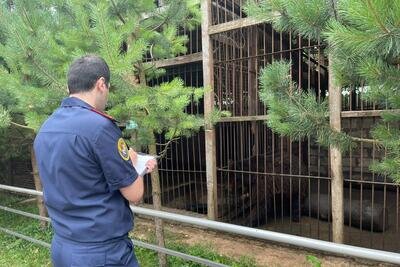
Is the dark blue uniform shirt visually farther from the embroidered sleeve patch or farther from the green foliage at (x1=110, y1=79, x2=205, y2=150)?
the green foliage at (x1=110, y1=79, x2=205, y2=150)

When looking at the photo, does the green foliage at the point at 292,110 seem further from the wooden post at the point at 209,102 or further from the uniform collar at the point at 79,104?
the wooden post at the point at 209,102

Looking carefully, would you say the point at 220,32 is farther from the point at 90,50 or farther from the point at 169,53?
the point at 90,50

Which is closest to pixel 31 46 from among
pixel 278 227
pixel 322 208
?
pixel 278 227

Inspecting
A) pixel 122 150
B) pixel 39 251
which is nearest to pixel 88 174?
pixel 122 150

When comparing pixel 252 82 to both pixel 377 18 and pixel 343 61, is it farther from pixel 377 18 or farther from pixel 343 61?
pixel 377 18

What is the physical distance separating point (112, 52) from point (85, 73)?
102cm

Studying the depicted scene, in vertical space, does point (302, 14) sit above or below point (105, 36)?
below

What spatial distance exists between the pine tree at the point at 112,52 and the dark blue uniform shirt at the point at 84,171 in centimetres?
107

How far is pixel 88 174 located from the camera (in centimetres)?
175

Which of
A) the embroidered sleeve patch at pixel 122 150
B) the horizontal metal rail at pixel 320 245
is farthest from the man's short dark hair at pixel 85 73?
the horizontal metal rail at pixel 320 245

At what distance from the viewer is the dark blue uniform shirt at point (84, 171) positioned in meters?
1.72

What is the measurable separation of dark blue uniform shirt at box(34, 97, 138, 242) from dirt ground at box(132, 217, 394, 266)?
2.59 meters

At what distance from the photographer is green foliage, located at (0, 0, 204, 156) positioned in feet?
9.55

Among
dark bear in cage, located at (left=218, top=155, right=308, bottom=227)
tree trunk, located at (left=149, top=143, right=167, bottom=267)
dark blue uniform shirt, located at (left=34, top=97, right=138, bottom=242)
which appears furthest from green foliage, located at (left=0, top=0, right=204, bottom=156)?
dark bear in cage, located at (left=218, top=155, right=308, bottom=227)
